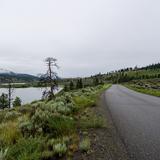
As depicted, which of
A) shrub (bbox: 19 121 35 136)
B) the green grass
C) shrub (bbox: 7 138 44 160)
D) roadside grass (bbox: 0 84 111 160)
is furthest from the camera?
the green grass

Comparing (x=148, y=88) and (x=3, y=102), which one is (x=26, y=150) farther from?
(x=3, y=102)

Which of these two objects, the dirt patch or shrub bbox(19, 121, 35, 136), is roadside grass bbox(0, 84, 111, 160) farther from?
the dirt patch

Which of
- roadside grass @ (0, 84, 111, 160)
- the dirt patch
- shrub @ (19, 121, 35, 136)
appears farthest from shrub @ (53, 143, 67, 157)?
shrub @ (19, 121, 35, 136)

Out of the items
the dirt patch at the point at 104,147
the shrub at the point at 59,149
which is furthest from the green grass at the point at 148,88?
the shrub at the point at 59,149

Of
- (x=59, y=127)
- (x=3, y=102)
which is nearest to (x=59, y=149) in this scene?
(x=59, y=127)

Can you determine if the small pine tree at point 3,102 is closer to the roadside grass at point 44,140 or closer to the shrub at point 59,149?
the roadside grass at point 44,140

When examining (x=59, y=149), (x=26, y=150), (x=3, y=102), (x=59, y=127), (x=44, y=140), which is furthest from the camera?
(x=3, y=102)

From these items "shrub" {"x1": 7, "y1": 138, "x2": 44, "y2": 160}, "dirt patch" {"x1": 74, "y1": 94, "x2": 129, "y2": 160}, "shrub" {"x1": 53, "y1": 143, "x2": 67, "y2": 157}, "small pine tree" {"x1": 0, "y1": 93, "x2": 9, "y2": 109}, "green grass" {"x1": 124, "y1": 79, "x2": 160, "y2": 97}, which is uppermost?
"shrub" {"x1": 7, "y1": 138, "x2": 44, "y2": 160}

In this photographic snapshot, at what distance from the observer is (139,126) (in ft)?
27.3

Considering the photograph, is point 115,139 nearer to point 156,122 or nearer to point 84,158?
point 84,158

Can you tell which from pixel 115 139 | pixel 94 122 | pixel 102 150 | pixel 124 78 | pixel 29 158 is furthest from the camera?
pixel 124 78

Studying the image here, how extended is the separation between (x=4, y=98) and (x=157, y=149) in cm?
6233

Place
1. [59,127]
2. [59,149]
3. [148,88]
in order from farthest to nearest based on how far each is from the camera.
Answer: [148,88]
[59,127]
[59,149]

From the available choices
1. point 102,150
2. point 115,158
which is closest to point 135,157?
point 115,158
